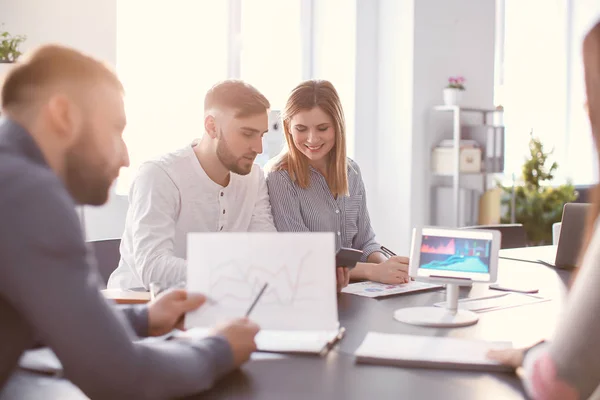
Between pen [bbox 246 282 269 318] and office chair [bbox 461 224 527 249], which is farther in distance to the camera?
office chair [bbox 461 224 527 249]

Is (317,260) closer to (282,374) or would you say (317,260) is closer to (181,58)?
(282,374)

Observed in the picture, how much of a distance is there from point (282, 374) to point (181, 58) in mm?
3901

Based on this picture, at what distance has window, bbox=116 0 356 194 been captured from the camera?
476cm

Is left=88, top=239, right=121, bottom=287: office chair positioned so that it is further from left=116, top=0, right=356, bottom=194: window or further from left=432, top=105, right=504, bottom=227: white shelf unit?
left=432, top=105, right=504, bottom=227: white shelf unit

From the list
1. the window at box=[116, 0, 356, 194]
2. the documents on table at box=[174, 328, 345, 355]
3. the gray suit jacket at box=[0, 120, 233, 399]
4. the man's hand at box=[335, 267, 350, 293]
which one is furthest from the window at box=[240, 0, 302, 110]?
the gray suit jacket at box=[0, 120, 233, 399]

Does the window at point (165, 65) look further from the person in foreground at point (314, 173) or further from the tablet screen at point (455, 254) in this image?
the tablet screen at point (455, 254)

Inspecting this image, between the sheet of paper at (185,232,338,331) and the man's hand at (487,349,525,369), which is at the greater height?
the sheet of paper at (185,232,338,331)

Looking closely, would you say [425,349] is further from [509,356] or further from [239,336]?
[239,336]

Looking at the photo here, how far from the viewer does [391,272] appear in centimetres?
227

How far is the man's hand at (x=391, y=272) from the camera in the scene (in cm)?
226

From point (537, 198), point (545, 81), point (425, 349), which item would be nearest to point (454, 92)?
point (537, 198)

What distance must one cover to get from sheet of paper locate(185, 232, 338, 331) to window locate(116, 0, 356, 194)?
3157 mm

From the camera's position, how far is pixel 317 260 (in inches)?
55.2

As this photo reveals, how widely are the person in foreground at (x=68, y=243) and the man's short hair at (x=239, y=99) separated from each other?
1.29 meters
